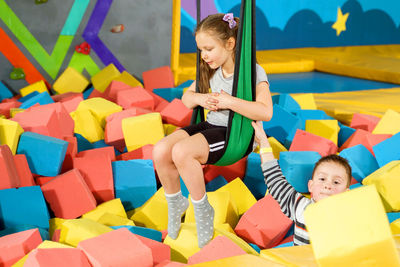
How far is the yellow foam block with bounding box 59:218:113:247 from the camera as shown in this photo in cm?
145

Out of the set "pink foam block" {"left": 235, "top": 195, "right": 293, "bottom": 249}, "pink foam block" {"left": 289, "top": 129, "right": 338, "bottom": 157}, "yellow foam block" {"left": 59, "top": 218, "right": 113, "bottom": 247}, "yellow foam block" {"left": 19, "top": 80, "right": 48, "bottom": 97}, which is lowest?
"pink foam block" {"left": 235, "top": 195, "right": 293, "bottom": 249}

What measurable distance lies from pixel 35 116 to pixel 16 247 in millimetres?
895

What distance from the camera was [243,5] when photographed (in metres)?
1.33

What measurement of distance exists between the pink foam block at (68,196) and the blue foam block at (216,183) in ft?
1.61

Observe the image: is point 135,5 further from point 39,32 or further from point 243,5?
point 243,5

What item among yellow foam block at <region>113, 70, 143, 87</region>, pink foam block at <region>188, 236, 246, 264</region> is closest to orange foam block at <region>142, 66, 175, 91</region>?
yellow foam block at <region>113, 70, 143, 87</region>

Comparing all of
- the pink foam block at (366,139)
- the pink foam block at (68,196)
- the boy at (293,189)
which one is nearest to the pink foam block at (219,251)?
the boy at (293,189)

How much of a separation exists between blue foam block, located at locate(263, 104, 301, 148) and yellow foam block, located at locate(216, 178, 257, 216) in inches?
24.5

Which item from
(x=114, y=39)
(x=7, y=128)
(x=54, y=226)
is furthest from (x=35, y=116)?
(x=114, y=39)

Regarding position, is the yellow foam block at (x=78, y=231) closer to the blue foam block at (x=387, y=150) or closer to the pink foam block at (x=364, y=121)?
the blue foam block at (x=387, y=150)

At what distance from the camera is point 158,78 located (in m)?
3.23

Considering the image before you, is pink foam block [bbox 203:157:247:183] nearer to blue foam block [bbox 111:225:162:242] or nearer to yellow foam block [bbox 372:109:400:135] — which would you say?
blue foam block [bbox 111:225:162:242]

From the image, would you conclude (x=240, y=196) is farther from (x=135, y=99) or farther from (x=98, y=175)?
(x=135, y=99)

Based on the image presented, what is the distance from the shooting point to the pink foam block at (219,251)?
128cm
